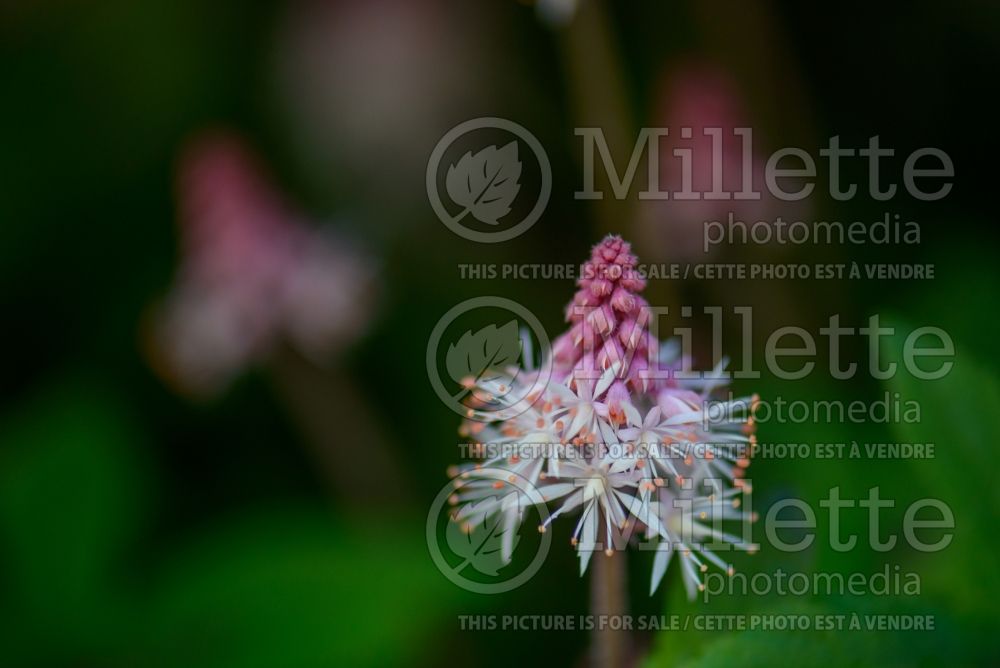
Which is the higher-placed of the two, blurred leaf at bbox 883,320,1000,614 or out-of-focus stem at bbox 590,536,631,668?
blurred leaf at bbox 883,320,1000,614

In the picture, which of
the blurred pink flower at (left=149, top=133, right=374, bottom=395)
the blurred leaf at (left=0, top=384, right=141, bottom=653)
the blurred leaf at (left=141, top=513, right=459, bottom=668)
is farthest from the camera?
the blurred pink flower at (left=149, top=133, right=374, bottom=395)

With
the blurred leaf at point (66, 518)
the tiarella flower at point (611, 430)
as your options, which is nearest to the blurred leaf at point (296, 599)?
the blurred leaf at point (66, 518)

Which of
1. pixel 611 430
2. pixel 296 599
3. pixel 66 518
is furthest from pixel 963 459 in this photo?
pixel 66 518

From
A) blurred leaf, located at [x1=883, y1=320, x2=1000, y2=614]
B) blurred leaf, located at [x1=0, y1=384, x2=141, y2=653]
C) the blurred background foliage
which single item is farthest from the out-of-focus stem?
blurred leaf, located at [x1=0, y1=384, x2=141, y2=653]

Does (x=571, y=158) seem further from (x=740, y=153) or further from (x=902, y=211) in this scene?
(x=902, y=211)

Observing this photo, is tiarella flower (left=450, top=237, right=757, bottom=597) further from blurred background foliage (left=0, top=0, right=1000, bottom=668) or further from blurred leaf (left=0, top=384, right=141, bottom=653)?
blurred leaf (left=0, top=384, right=141, bottom=653)

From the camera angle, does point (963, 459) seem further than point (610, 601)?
Yes

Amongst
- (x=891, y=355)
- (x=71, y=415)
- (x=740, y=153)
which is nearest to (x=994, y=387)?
(x=891, y=355)

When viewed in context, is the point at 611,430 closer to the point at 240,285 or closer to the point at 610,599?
the point at 610,599
